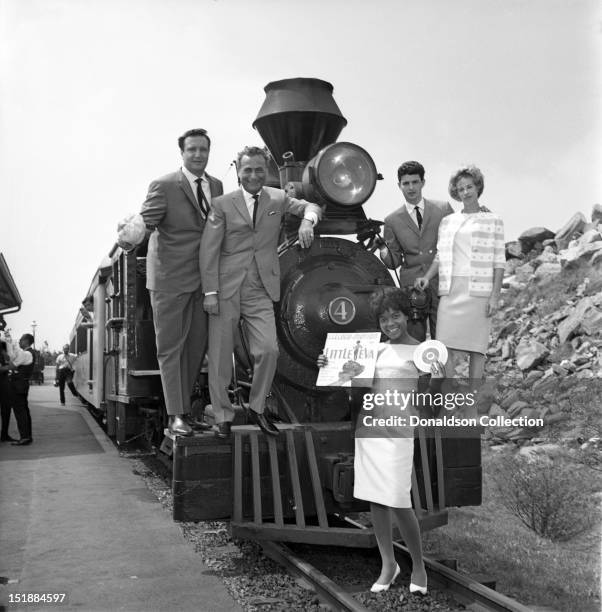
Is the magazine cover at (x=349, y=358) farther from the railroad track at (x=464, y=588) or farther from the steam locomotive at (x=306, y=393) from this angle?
the railroad track at (x=464, y=588)

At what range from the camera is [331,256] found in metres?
4.83

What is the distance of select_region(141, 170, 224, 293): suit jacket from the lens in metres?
4.23

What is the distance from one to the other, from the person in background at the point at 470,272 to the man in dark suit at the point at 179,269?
147cm

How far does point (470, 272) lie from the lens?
4.16m

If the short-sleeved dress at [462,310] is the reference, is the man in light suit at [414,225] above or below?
above

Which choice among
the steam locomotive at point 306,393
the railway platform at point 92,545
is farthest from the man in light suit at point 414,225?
the railway platform at point 92,545

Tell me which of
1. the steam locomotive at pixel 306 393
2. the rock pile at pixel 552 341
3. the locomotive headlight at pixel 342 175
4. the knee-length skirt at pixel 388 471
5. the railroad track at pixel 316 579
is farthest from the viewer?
the rock pile at pixel 552 341

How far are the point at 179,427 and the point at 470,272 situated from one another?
6.23 ft

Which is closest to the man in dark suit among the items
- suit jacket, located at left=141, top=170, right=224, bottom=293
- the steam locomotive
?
suit jacket, located at left=141, top=170, right=224, bottom=293

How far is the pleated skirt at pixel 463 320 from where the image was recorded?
13.7 ft

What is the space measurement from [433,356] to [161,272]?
1703 millimetres

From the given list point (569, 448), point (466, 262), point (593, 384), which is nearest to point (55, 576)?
point (466, 262)

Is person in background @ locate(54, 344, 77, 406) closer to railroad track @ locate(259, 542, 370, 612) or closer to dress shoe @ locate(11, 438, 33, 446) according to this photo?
dress shoe @ locate(11, 438, 33, 446)

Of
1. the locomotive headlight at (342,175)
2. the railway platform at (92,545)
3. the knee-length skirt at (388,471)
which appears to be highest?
the locomotive headlight at (342,175)
